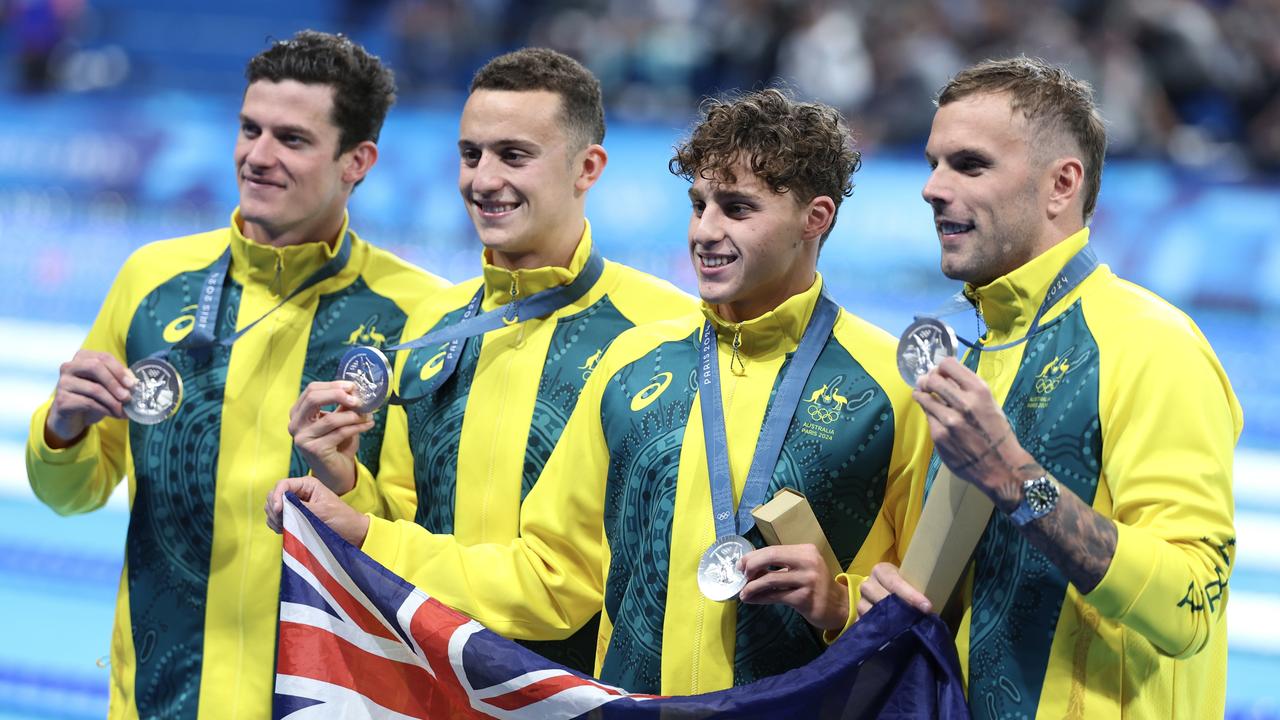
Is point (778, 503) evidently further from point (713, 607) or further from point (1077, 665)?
point (1077, 665)

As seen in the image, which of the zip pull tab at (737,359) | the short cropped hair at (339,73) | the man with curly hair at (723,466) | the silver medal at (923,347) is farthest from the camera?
the short cropped hair at (339,73)

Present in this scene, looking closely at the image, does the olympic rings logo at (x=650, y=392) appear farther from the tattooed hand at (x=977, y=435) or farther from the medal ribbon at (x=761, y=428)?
the tattooed hand at (x=977, y=435)

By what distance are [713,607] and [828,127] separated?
38.5 inches

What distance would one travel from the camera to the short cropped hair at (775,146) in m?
2.97

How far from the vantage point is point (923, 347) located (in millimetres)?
2559

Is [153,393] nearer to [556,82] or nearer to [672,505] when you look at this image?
[556,82]

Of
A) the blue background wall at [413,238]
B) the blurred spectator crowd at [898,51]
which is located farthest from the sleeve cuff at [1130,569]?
the blurred spectator crowd at [898,51]

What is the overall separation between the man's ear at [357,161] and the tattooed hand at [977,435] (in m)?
1.88

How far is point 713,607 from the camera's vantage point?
2873mm

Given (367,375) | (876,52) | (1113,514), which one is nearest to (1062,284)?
(1113,514)

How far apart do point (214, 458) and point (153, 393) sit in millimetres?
234

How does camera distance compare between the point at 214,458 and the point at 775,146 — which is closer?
the point at 775,146

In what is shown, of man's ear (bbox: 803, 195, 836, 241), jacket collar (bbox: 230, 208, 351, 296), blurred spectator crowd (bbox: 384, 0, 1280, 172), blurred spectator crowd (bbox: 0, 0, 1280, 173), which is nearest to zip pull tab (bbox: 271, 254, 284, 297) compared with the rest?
jacket collar (bbox: 230, 208, 351, 296)

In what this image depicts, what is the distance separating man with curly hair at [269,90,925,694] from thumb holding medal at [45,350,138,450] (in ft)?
1.59
